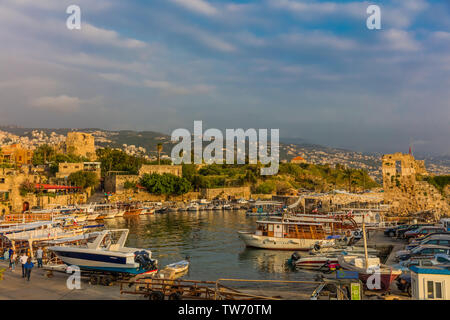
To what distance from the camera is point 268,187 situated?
Answer: 67.2 m

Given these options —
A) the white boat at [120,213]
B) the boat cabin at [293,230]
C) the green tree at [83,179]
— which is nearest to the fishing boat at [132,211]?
the white boat at [120,213]

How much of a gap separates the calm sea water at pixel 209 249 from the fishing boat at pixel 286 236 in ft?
1.92

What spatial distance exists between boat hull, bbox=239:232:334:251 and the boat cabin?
334 mm

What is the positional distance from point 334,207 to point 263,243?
70.3ft

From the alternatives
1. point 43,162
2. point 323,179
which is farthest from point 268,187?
point 43,162

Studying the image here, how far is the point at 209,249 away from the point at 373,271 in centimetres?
1295

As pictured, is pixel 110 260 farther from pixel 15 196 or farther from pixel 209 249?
pixel 15 196

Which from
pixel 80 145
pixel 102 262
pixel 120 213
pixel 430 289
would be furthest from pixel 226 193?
pixel 430 289

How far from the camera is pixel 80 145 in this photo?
81500 millimetres

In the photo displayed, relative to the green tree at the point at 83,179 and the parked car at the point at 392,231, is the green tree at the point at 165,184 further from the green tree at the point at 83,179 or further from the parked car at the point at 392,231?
the parked car at the point at 392,231

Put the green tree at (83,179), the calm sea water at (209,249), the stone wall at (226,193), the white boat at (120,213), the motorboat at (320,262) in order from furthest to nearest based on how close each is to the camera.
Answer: the stone wall at (226,193), the green tree at (83,179), the white boat at (120,213), the calm sea water at (209,249), the motorboat at (320,262)

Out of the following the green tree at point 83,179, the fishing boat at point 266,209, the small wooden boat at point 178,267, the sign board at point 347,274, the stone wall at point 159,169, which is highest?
the stone wall at point 159,169

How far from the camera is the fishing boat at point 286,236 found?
24359mm

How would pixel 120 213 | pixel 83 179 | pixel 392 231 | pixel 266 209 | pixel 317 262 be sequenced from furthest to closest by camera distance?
pixel 83 179 → pixel 266 209 → pixel 120 213 → pixel 392 231 → pixel 317 262
